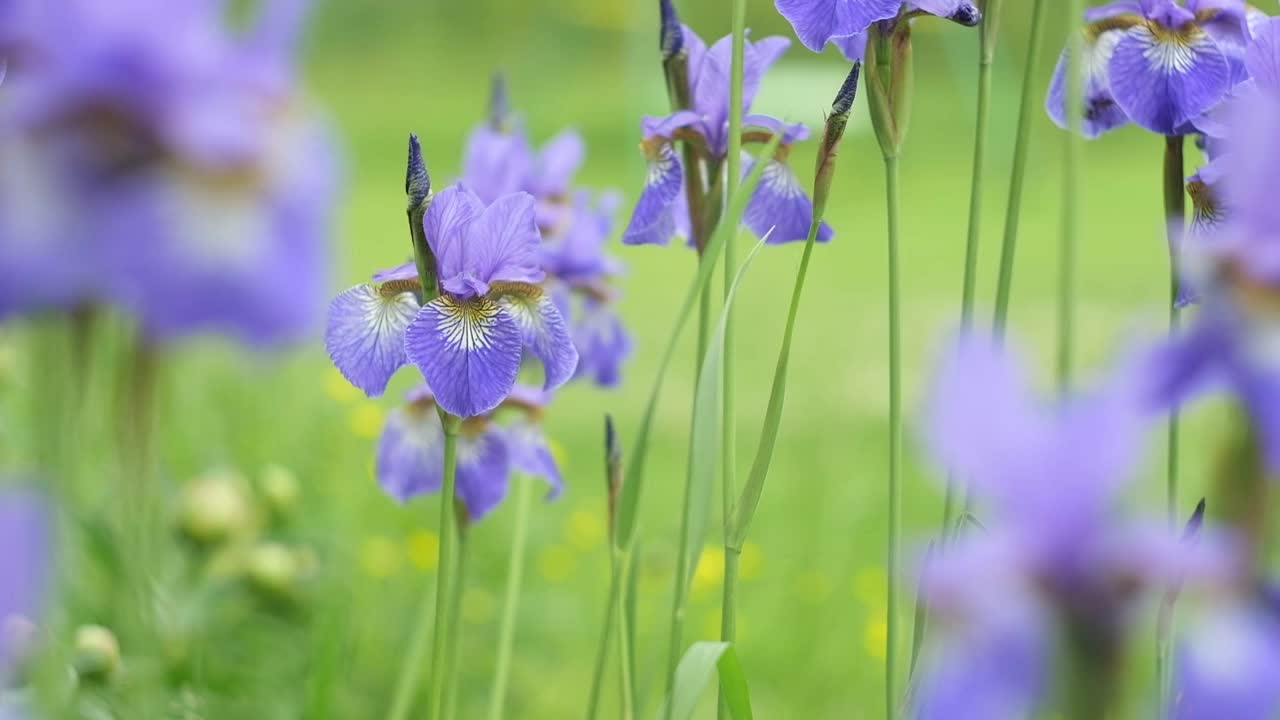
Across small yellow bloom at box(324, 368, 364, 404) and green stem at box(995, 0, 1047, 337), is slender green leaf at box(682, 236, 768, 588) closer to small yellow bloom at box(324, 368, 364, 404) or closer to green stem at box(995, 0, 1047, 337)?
green stem at box(995, 0, 1047, 337)

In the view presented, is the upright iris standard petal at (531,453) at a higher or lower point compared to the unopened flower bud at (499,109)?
lower

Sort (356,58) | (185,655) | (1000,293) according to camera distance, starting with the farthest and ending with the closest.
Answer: (356,58), (185,655), (1000,293)

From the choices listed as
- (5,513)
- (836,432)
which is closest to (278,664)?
(5,513)

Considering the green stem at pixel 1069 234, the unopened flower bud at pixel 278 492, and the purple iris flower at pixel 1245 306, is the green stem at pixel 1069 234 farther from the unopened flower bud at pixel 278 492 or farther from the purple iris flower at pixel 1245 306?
the unopened flower bud at pixel 278 492

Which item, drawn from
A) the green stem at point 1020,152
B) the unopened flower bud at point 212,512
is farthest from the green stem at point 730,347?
the unopened flower bud at point 212,512

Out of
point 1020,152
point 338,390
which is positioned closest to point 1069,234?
point 1020,152

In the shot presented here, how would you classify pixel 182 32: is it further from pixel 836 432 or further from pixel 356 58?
pixel 356 58

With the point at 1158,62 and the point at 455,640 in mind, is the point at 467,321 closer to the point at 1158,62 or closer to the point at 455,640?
the point at 455,640

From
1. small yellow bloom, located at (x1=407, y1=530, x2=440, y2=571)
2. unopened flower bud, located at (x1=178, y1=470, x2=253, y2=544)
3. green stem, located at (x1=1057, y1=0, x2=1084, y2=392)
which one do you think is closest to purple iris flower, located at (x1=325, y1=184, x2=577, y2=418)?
green stem, located at (x1=1057, y1=0, x2=1084, y2=392)
